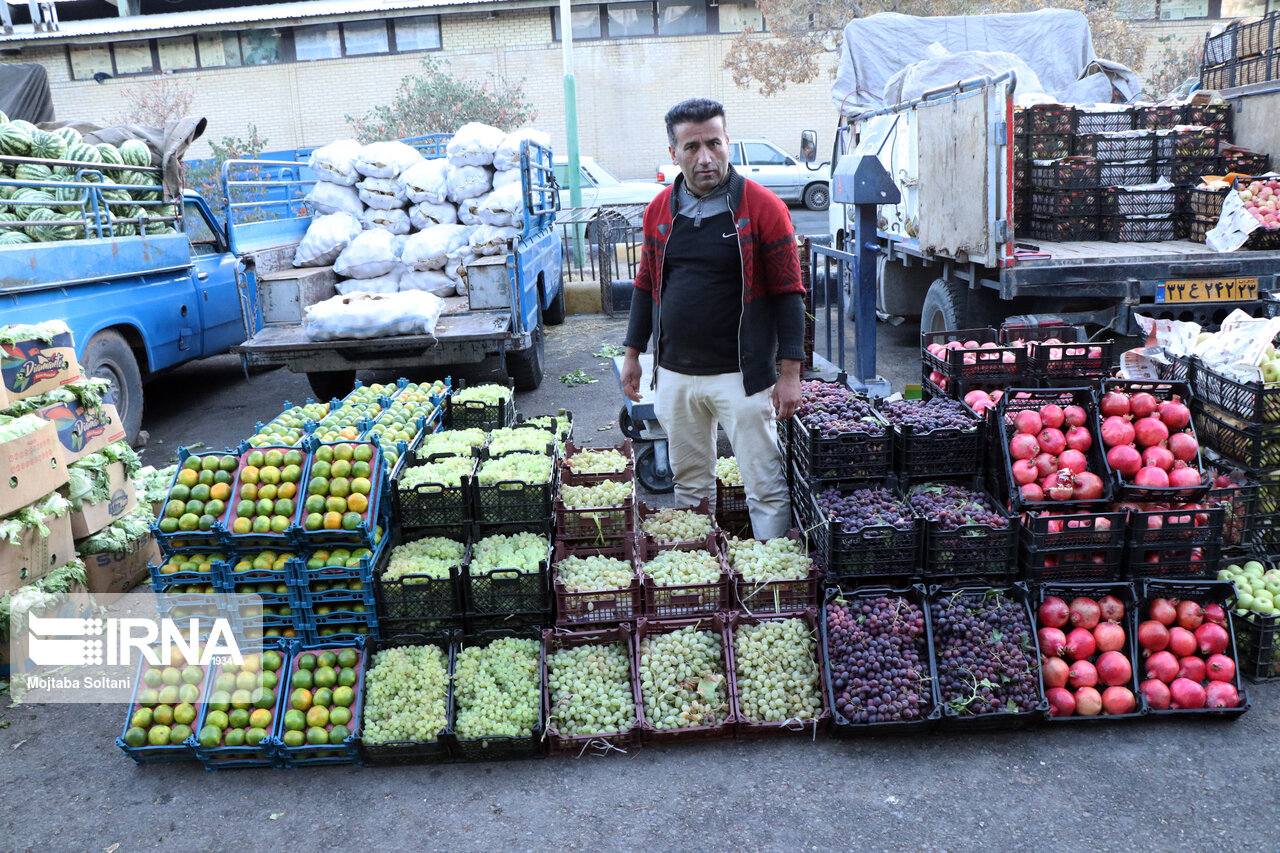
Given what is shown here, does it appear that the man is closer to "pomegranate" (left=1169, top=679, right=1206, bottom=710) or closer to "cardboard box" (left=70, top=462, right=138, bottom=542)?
"pomegranate" (left=1169, top=679, right=1206, bottom=710)

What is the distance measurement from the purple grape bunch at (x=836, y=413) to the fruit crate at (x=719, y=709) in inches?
39.9

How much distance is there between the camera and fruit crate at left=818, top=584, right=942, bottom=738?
347 cm

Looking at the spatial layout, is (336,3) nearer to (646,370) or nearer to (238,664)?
(646,370)

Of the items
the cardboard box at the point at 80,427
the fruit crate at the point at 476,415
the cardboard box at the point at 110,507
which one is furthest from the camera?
the fruit crate at the point at 476,415

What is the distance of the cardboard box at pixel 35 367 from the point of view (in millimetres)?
4445

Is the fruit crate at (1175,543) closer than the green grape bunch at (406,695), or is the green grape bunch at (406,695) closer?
the green grape bunch at (406,695)

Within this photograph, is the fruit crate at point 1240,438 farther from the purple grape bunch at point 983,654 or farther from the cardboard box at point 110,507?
the cardboard box at point 110,507

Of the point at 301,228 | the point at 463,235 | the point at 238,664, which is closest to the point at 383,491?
the point at 238,664

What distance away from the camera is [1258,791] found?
3.15 metres

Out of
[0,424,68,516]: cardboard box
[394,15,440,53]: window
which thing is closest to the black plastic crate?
[0,424,68,516]: cardboard box

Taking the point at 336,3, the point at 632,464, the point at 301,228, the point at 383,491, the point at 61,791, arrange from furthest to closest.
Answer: the point at 336,3
the point at 301,228
the point at 632,464
the point at 383,491
the point at 61,791

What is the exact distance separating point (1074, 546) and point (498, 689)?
244cm

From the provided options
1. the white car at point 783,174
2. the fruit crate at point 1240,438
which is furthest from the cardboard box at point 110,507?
the white car at point 783,174

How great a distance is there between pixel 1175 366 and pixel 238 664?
14.9 feet
